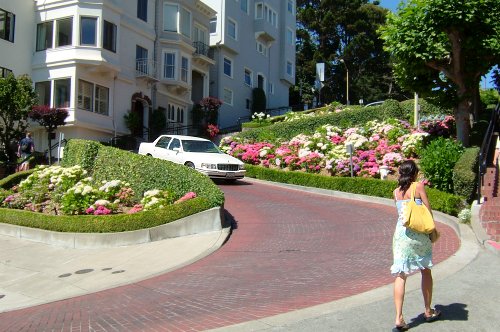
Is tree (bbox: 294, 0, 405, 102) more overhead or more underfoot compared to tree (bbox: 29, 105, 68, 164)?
more overhead

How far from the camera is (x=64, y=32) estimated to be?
28547 millimetres

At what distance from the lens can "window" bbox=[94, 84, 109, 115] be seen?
Result: 28.9 meters

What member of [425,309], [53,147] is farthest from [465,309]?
[53,147]

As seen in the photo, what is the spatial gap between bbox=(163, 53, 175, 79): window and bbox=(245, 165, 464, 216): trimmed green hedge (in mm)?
13227

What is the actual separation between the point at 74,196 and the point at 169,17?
2339 centimetres

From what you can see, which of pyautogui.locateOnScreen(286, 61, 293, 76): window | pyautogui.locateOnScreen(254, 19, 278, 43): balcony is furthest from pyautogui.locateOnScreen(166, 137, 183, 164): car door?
pyautogui.locateOnScreen(286, 61, 293, 76): window

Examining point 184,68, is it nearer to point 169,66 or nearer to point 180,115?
point 169,66

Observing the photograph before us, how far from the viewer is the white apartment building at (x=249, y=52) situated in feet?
133

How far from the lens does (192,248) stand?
10.8m

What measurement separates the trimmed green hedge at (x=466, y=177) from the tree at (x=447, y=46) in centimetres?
436

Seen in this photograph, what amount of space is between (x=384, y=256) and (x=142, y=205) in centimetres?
643

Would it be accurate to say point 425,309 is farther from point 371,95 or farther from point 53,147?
point 371,95

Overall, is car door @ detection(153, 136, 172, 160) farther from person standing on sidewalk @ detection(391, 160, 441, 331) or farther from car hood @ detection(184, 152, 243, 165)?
person standing on sidewalk @ detection(391, 160, 441, 331)

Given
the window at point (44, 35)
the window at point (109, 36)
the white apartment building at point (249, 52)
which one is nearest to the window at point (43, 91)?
the window at point (44, 35)
